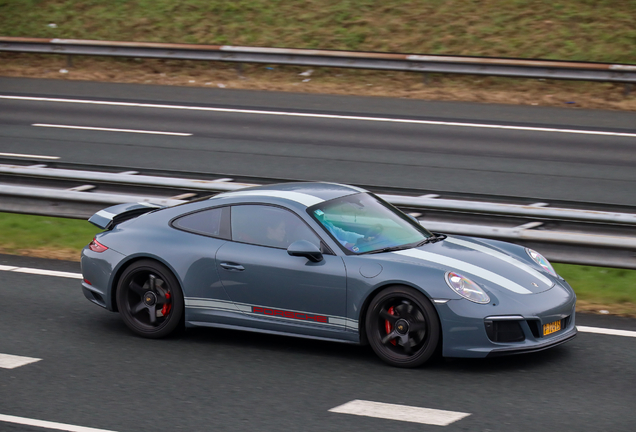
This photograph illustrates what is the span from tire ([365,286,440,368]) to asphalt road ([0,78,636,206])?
20.4 ft

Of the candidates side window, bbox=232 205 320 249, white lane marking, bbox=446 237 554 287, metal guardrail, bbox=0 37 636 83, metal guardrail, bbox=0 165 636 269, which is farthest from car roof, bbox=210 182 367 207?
metal guardrail, bbox=0 37 636 83

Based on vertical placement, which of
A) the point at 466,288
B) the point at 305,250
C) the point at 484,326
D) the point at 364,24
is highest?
the point at 364,24

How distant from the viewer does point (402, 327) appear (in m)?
6.41

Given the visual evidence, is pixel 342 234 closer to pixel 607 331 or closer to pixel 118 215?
pixel 118 215

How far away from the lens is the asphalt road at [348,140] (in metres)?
13.5

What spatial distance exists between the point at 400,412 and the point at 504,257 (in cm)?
194

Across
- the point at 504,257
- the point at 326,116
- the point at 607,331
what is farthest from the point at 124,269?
the point at 326,116

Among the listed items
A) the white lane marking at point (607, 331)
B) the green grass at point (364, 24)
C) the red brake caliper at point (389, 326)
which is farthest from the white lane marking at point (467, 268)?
the green grass at point (364, 24)

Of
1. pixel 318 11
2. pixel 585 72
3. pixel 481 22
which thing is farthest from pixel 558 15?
pixel 318 11

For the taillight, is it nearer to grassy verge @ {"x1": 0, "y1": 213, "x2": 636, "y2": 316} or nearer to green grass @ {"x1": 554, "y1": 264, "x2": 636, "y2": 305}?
grassy verge @ {"x1": 0, "y1": 213, "x2": 636, "y2": 316}

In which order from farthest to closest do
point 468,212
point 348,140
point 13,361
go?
point 348,140 → point 468,212 → point 13,361

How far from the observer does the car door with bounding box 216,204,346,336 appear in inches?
262

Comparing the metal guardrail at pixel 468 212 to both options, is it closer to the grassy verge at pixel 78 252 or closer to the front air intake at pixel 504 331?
the grassy verge at pixel 78 252

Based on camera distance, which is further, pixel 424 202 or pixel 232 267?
pixel 424 202
